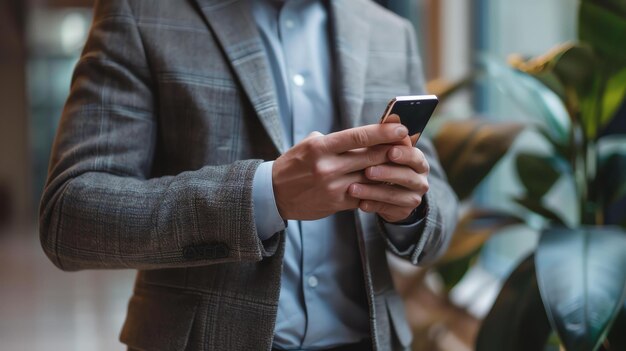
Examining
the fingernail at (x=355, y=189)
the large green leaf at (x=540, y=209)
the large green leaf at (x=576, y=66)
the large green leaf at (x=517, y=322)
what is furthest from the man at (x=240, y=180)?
the large green leaf at (x=540, y=209)

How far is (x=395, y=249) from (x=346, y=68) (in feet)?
0.90

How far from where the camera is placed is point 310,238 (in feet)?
3.28

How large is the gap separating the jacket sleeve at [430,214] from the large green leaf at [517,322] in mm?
337

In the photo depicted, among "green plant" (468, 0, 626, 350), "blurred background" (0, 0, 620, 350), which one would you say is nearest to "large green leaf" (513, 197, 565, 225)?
"green plant" (468, 0, 626, 350)

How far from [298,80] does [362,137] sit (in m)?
0.26

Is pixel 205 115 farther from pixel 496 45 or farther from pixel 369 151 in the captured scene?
pixel 496 45

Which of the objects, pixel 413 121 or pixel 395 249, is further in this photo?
pixel 395 249

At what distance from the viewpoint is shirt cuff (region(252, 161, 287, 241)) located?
0.85 m

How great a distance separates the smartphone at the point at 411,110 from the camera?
2.56 feet

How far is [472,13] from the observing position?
3260 millimetres

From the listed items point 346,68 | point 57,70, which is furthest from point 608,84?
point 57,70

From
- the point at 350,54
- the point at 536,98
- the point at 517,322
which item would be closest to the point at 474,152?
the point at 536,98

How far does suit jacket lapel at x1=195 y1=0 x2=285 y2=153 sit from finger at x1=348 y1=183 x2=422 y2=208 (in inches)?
6.4

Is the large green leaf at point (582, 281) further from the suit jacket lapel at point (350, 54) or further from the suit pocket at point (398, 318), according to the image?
the suit jacket lapel at point (350, 54)
